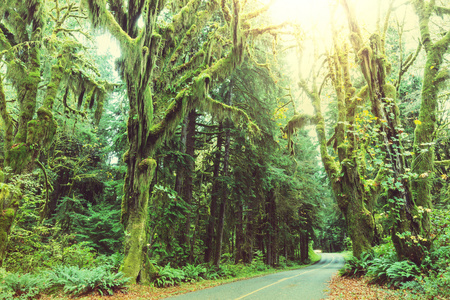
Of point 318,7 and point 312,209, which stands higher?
point 318,7

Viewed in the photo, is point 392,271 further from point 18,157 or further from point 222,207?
point 18,157

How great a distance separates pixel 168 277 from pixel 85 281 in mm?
3382

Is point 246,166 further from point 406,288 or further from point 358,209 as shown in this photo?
point 406,288

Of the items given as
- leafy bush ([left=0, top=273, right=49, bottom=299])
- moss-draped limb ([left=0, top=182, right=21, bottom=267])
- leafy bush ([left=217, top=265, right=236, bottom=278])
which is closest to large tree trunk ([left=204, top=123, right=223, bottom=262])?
leafy bush ([left=217, top=265, right=236, bottom=278])

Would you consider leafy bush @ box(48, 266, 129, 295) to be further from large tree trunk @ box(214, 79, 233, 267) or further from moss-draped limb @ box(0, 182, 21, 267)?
large tree trunk @ box(214, 79, 233, 267)

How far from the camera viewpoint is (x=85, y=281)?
7031 mm

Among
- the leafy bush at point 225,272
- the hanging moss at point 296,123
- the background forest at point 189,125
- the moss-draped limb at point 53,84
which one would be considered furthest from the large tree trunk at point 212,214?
the moss-draped limb at point 53,84

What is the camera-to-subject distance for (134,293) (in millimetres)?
7473

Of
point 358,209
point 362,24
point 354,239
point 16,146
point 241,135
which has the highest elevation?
point 362,24

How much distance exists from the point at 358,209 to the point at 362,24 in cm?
814

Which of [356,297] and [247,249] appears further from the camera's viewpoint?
[247,249]

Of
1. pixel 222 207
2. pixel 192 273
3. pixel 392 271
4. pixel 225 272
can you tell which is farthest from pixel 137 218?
pixel 392 271

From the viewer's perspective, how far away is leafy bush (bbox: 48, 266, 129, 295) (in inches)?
274

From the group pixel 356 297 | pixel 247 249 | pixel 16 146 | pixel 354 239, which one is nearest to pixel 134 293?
pixel 16 146
